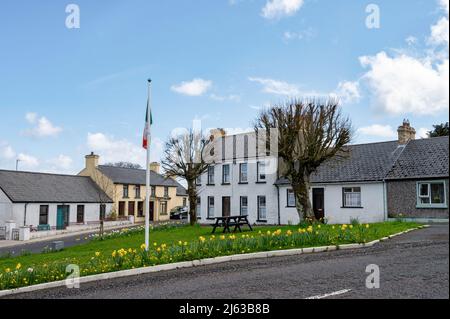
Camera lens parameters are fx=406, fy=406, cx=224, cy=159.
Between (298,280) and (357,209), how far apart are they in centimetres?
2217

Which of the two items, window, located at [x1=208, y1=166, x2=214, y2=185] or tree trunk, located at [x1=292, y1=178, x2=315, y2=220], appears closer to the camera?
tree trunk, located at [x1=292, y1=178, x2=315, y2=220]

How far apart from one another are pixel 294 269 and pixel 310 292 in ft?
8.04

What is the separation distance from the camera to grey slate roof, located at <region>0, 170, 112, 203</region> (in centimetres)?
4238

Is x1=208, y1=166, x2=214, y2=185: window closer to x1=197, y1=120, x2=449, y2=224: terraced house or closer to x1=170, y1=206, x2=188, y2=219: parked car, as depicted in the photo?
x1=197, y1=120, x2=449, y2=224: terraced house

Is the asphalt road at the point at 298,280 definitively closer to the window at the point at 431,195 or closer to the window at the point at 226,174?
the window at the point at 431,195

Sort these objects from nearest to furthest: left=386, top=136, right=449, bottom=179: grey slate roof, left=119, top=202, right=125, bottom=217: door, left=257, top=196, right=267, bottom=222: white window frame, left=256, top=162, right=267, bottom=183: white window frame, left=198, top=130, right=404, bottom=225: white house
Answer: left=386, top=136, right=449, bottom=179: grey slate roof → left=198, top=130, right=404, bottom=225: white house → left=257, top=196, right=267, bottom=222: white window frame → left=256, top=162, right=267, bottom=183: white window frame → left=119, top=202, right=125, bottom=217: door

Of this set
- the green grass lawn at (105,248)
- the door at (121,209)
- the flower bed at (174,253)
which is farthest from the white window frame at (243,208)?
the door at (121,209)

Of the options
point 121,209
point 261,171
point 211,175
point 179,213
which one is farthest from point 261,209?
point 179,213

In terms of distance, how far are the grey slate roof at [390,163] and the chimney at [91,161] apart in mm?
30993

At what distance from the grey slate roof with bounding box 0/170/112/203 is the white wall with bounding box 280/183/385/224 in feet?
85.6

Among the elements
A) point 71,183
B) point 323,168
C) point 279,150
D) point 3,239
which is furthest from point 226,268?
point 71,183

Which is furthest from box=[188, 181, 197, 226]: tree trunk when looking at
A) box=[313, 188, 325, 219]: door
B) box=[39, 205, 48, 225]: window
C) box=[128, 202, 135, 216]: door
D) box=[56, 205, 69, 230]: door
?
box=[128, 202, 135, 216]: door

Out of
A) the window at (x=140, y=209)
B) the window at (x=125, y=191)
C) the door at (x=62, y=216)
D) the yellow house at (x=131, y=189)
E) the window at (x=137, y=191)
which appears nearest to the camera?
the door at (x=62, y=216)

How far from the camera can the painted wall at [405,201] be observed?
1041 inches
